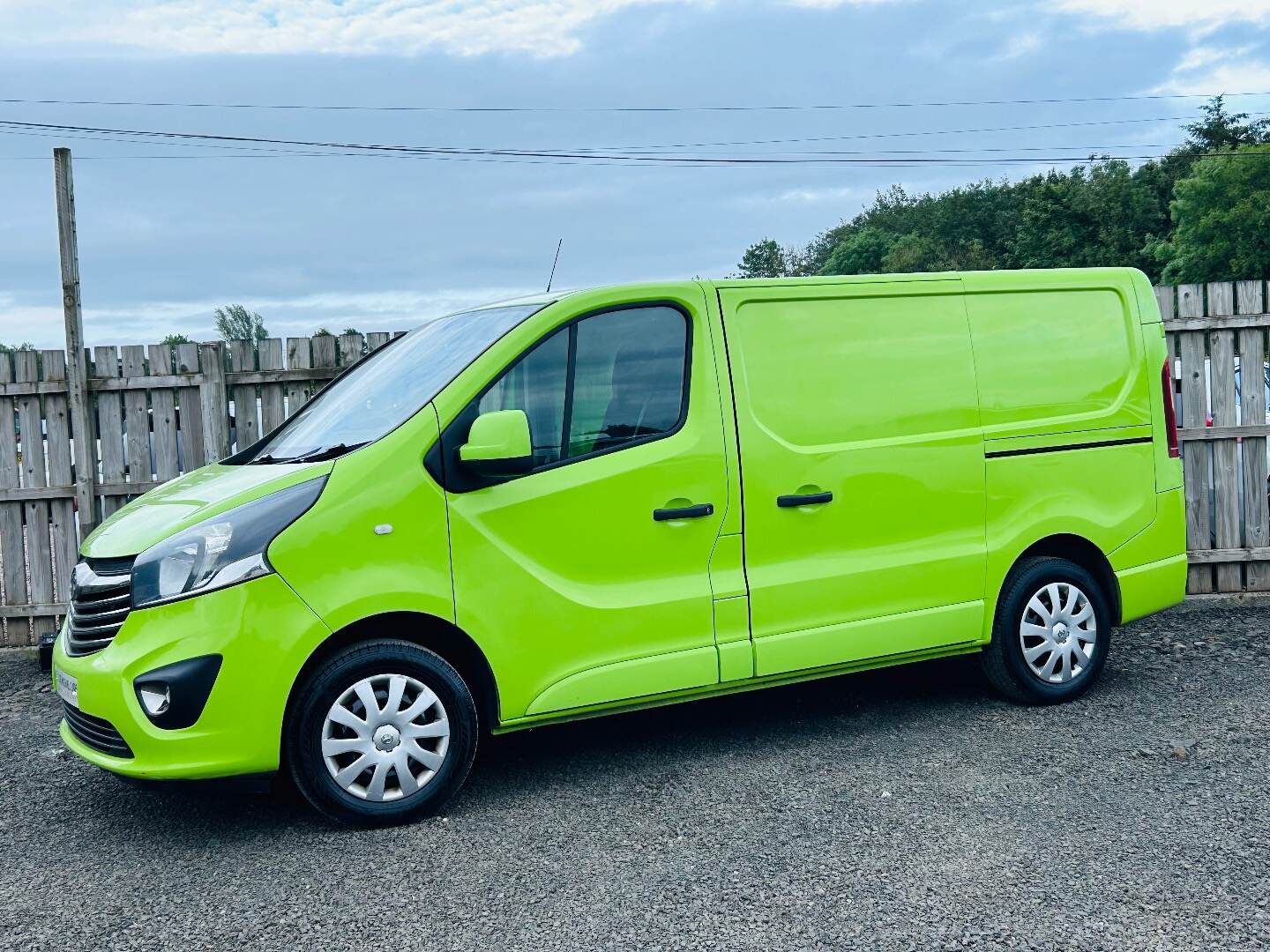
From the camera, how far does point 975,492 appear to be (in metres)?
5.63

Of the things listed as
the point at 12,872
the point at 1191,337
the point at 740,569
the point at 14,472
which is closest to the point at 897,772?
the point at 740,569

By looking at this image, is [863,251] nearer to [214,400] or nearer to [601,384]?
[214,400]

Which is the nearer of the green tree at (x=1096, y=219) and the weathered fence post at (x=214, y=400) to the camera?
the weathered fence post at (x=214, y=400)

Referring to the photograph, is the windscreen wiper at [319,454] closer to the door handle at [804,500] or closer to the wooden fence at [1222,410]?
the door handle at [804,500]

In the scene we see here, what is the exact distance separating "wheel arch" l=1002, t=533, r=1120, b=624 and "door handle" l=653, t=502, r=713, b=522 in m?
1.80

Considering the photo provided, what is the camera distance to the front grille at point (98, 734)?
4340 mm

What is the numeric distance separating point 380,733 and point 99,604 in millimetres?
1117

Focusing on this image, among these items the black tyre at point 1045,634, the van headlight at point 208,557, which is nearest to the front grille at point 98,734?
the van headlight at point 208,557

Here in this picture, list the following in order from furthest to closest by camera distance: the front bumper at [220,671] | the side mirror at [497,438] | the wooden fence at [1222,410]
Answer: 1. the wooden fence at [1222,410]
2. the side mirror at [497,438]
3. the front bumper at [220,671]

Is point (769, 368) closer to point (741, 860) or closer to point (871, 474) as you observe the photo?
point (871, 474)

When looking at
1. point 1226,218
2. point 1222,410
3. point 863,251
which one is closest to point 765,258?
point 863,251

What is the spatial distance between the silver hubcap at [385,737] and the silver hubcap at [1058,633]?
2.86 meters

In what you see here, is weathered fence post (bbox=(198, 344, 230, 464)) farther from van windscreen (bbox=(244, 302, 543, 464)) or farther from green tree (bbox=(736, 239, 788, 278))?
green tree (bbox=(736, 239, 788, 278))

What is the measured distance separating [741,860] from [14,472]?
624 cm
